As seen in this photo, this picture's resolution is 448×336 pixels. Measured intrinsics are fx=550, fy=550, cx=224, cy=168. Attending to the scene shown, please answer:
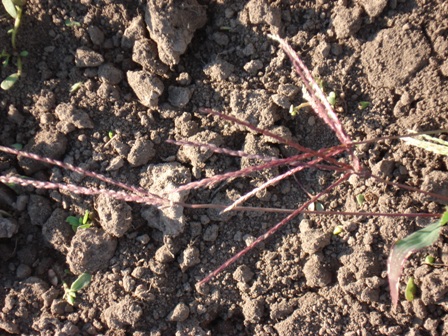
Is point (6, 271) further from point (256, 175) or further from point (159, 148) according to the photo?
point (256, 175)

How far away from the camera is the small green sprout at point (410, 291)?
1807 mm

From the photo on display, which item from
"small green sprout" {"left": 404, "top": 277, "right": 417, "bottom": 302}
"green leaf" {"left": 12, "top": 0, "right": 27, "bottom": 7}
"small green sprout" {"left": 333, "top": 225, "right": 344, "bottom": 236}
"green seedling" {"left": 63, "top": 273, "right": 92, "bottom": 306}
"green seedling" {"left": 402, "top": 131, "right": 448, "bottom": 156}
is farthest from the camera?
"green leaf" {"left": 12, "top": 0, "right": 27, "bottom": 7}

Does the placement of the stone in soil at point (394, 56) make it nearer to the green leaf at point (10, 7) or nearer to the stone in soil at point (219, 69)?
the stone in soil at point (219, 69)

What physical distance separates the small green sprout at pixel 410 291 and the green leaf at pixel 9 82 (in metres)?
1.63

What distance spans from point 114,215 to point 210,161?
40 centimetres

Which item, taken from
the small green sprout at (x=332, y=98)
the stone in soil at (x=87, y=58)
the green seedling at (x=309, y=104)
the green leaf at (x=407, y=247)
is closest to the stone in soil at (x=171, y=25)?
the stone in soil at (x=87, y=58)

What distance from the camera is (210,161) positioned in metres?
2.00

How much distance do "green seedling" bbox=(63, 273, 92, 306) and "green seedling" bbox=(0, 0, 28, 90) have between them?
0.79m

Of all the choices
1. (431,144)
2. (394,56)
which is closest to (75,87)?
(394,56)

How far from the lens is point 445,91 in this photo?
73.0 inches

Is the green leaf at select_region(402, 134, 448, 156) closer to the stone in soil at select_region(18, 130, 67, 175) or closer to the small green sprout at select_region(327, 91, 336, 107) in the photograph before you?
the small green sprout at select_region(327, 91, 336, 107)

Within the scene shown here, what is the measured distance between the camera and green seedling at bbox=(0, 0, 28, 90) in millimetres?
2098

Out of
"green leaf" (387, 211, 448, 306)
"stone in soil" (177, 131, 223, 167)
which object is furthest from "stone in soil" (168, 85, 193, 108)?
"green leaf" (387, 211, 448, 306)

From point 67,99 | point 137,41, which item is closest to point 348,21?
point 137,41
